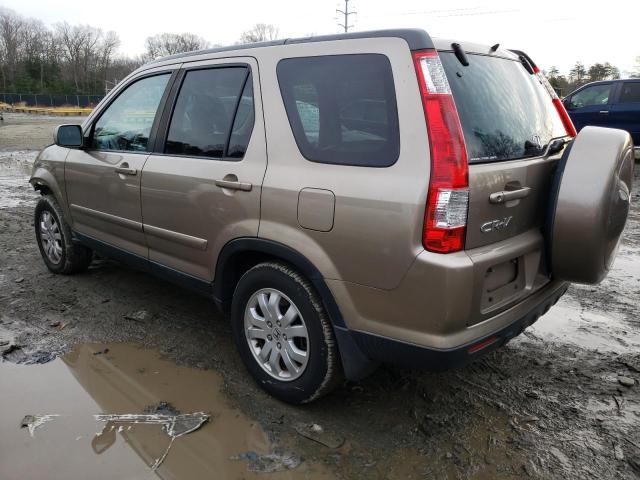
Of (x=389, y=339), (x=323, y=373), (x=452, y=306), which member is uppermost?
(x=452, y=306)

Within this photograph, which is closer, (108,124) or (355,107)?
(355,107)

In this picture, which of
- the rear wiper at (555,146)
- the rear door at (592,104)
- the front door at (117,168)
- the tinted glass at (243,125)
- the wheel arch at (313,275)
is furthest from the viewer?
the rear door at (592,104)

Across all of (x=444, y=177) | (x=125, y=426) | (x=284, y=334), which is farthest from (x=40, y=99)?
(x=444, y=177)

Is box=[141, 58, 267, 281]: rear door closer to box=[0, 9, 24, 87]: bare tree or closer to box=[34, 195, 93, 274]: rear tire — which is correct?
box=[34, 195, 93, 274]: rear tire

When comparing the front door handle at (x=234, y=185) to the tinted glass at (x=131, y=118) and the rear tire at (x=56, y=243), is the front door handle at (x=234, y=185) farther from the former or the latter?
the rear tire at (x=56, y=243)

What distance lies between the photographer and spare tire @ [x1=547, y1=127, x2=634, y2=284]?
93.2 inches

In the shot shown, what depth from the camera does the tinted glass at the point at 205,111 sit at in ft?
9.87

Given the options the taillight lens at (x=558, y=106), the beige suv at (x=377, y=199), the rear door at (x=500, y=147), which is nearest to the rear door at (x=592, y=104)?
the taillight lens at (x=558, y=106)

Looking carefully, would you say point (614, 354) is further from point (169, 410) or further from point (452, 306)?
point (169, 410)

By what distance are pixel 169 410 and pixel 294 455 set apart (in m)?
0.80

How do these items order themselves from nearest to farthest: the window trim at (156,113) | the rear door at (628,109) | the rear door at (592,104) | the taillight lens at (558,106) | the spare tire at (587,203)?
1. the spare tire at (587,203)
2. the taillight lens at (558,106)
3. the window trim at (156,113)
4. the rear door at (628,109)
5. the rear door at (592,104)

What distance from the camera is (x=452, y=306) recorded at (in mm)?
2119

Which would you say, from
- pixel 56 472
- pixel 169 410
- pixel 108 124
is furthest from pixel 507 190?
pixel 108 124

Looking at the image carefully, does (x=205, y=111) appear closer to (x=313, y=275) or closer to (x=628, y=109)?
(x=313, y=275)
